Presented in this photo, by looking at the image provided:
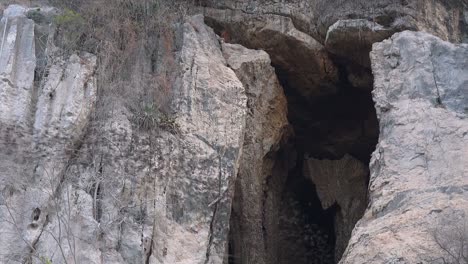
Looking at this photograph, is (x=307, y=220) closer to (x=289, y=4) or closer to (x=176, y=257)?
(x=289, y=4)

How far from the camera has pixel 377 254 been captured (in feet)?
24.3

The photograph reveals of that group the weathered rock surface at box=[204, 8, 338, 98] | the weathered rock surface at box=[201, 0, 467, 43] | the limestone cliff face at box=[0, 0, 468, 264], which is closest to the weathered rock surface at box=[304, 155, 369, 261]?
the limestone cliff face at box=[0, 0, 468, 264]

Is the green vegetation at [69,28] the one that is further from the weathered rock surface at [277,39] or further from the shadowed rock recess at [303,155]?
the weathered rock surface at [277,39]

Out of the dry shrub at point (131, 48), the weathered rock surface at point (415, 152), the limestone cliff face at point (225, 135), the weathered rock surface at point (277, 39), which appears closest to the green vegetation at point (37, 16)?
the limestone cliff face at point (225, 135)

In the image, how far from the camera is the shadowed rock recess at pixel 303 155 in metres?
10.7

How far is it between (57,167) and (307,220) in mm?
5350

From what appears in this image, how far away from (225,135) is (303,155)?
4059mm

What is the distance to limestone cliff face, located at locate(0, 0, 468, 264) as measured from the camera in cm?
813

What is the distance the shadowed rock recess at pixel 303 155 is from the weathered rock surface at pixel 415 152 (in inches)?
51.8

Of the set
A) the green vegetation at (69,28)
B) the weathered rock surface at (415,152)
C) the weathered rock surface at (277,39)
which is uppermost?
the weathered rock surface at (277,39)

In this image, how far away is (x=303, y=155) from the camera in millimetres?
13281

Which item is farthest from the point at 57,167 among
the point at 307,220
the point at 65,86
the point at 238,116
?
the point at 307,220

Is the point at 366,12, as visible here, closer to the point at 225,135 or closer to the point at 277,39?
the point at 277,39

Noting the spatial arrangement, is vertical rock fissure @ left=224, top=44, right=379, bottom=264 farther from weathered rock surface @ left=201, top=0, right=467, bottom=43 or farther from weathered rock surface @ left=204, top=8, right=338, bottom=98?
weathered rock surface @ left=201, top=0, right=467, bottom=43
